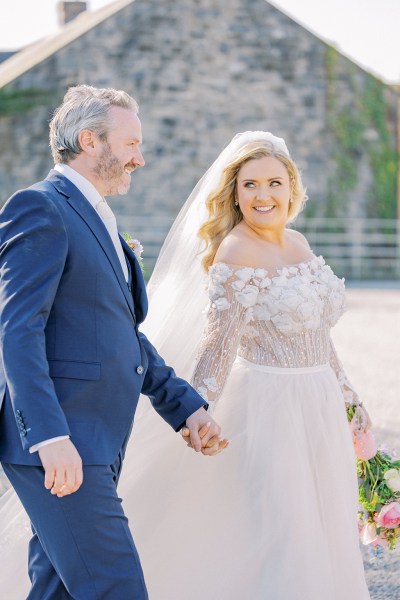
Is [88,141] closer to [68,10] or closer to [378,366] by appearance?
[378,366]

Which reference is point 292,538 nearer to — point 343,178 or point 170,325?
point 170,325

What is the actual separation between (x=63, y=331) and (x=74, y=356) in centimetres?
8

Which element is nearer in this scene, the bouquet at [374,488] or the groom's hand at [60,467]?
the groom's hand at [60,467]

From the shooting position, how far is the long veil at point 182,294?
4250mm

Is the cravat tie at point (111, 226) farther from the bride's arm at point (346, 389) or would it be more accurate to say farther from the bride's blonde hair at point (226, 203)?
the bride's arm at point (346, 389)

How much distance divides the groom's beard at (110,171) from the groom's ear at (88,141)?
1.0 inches

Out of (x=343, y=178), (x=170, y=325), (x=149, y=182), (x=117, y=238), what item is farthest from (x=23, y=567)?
(x=343, y=178)

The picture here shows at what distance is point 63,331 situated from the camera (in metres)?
3.14

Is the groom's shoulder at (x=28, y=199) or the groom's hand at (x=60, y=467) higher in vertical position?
the groom's shoulder at (x=28, y=199)

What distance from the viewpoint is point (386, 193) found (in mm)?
26438

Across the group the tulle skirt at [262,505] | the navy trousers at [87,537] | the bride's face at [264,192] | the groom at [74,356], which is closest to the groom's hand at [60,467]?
the groom at [74,356]

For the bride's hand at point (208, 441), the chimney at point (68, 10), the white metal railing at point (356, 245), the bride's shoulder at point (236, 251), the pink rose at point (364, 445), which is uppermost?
the chimney at point (68, 10)

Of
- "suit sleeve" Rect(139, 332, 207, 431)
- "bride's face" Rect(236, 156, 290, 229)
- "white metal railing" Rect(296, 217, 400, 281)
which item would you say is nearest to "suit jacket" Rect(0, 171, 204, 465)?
"suit sleeve" Rect(139, 332, 207, 431)

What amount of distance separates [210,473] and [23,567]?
0.74 meters
